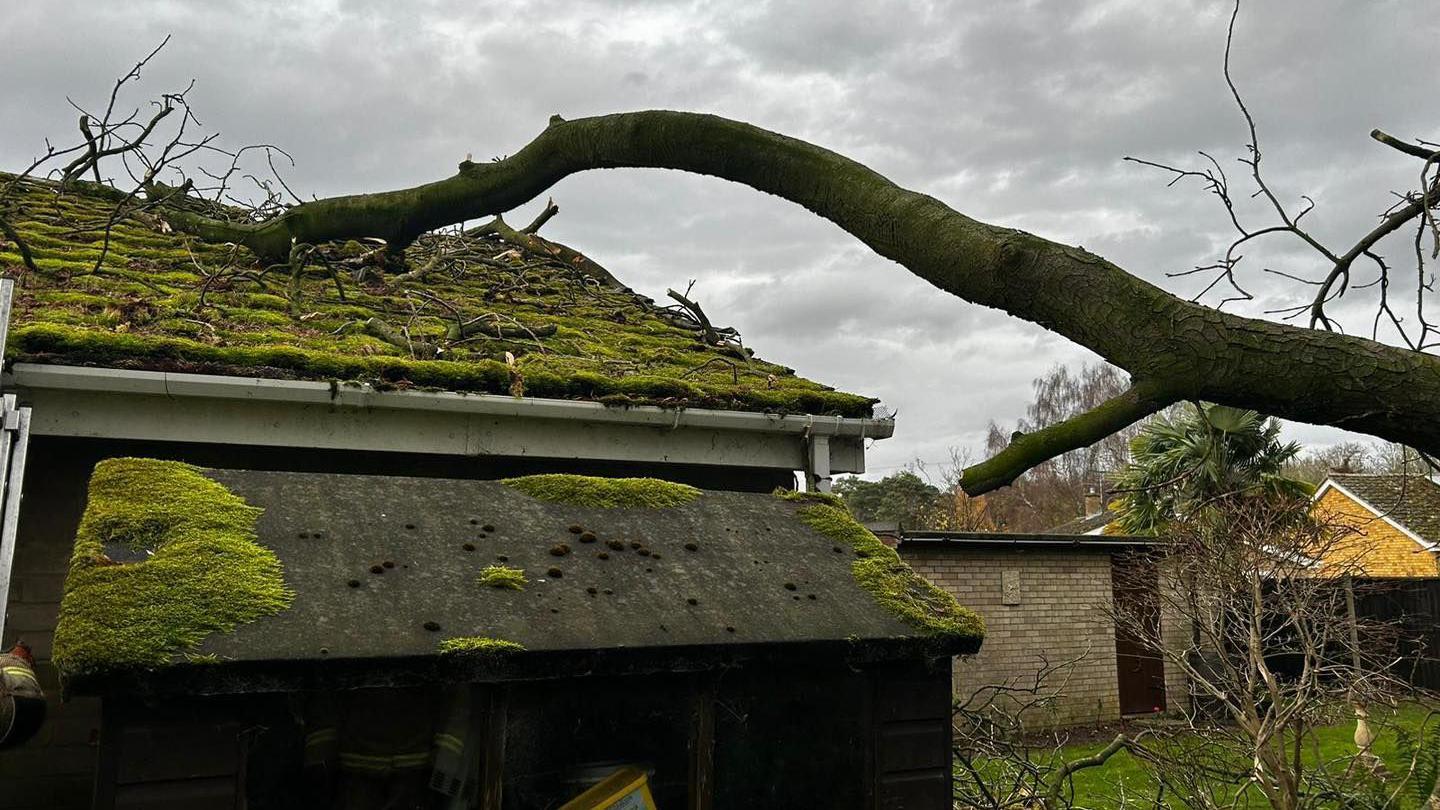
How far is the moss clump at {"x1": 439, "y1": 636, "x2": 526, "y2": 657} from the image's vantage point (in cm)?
310

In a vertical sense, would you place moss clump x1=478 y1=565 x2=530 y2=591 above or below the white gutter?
below

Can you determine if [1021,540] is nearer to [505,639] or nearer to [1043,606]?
[1043,606]

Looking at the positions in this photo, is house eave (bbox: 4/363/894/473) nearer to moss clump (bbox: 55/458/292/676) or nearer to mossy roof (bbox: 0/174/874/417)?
mossy roof (bbox: 0/174/874/417)

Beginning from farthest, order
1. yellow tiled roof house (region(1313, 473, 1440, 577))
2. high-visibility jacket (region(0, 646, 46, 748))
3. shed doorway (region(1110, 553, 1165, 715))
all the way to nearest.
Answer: yellow tiled roof house (region(1313, 473, 1440, 577))
shed doorway (region(1110, 553, 1165, 715))
high-visibility jacket (region(0, 646, 46, 748))

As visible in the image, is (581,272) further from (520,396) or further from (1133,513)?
(1133,513)

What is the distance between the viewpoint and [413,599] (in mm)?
3328

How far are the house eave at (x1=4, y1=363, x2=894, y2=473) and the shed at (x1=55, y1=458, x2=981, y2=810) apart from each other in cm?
146

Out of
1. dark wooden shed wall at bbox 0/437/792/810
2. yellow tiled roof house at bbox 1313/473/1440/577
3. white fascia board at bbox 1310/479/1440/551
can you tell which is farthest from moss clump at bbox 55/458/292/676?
yellow tiled roof house at bbox 1313/473/1440/577

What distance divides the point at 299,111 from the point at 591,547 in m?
7.20

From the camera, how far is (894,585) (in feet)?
13.6

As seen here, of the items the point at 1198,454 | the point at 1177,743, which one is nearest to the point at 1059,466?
the point at 1198,454

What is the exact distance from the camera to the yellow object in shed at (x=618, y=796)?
3.59 metres

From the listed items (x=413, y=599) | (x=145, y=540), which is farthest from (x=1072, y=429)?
(x=145, y=540)

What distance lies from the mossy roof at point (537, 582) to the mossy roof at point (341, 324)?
5.54ft
